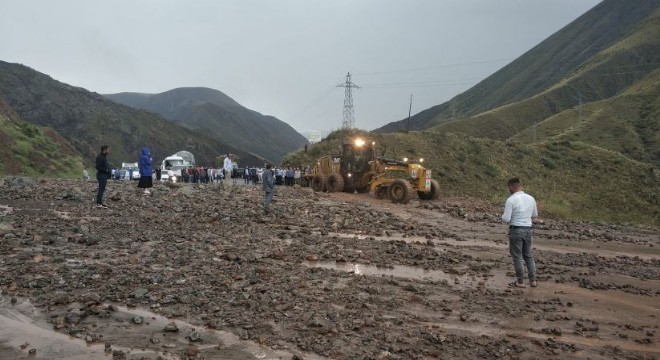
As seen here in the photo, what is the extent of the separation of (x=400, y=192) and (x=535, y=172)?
947 inches

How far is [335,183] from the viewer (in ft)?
87.6

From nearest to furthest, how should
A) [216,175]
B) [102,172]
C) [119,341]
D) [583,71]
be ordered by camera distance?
[119,341]
[102,172]
[216,175]
[583,71]

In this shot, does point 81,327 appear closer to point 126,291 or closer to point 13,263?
point 126,291

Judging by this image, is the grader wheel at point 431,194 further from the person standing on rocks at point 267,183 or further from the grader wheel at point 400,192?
the person standing on rocks at point 267,183

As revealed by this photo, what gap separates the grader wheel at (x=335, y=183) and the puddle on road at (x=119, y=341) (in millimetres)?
20471

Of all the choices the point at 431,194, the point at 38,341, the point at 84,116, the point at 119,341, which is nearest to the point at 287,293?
the point at 119,341

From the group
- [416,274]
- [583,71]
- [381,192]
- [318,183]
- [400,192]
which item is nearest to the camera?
[416,274]

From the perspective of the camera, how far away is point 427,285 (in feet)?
29.5

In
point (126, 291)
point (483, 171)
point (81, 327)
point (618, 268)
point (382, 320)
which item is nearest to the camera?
point (81, 327)

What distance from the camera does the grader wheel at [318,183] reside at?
90.1ft

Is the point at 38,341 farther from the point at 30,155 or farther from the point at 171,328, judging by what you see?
the point at 30,155

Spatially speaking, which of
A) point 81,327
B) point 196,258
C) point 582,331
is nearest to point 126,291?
point 81,327

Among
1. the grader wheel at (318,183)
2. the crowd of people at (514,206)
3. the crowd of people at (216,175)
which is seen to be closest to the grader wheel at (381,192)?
the grader wheel at (318,183)

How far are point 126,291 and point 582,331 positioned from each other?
6255mm
